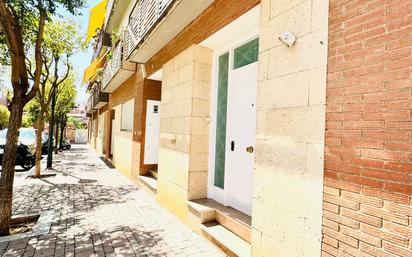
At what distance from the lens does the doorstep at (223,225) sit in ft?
11.4

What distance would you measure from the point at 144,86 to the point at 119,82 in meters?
4.24

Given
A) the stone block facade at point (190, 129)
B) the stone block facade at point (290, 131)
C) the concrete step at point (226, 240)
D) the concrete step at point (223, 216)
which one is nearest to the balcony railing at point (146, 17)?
the stone block facade at point (190, 129)

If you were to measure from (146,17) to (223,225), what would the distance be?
189 inches

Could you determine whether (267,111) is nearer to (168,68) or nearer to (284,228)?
(284,228)

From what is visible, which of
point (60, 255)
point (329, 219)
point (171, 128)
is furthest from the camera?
point (171, 128)

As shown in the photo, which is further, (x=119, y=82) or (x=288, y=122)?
(x=119, y=82)

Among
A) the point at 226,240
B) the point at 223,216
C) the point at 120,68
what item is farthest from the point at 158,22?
the point at 120,68

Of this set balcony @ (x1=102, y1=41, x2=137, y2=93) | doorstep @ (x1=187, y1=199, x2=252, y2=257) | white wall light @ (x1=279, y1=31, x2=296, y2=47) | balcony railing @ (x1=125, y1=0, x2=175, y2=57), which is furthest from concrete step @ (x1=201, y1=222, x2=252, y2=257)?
balcony @ (x1=102, y1=41, x2=137, y2=93)

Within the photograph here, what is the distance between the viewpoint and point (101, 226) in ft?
14.9

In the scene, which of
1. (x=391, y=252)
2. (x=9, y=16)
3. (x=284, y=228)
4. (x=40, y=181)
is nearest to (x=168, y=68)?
(x=9, y=16)

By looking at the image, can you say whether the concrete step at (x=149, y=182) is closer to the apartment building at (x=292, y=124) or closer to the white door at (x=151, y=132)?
the white door at (x=151, y=132)

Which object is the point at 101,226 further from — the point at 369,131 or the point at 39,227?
the point at 369,131

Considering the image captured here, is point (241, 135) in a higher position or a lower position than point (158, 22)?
lower

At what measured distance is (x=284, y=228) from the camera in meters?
2.73
